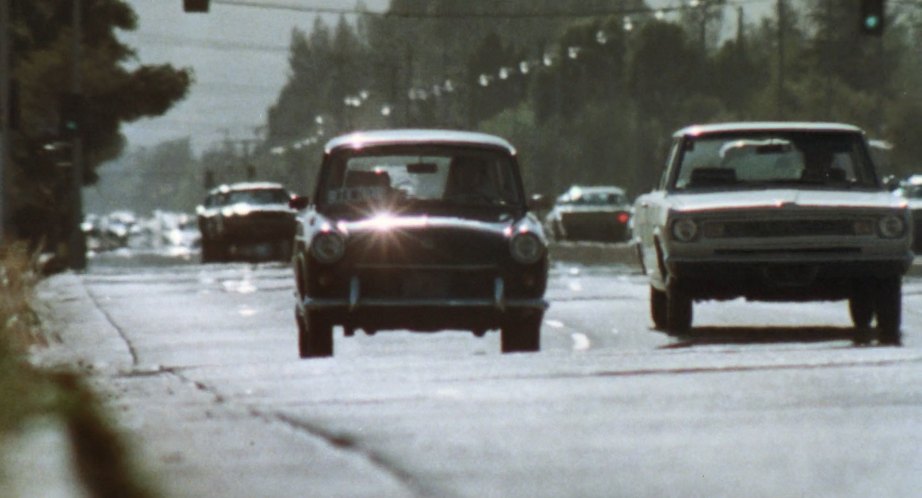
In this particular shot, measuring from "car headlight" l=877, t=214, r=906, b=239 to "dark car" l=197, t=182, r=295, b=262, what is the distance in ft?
91.7

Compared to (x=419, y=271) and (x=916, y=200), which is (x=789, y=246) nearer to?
(x=419, y=271)

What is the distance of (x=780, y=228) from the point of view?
16.9 meters

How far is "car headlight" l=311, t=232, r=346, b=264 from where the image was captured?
606 inches

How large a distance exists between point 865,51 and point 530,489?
111 meters

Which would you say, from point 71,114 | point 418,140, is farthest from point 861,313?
point 71,114

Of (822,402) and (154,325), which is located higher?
(822,402)

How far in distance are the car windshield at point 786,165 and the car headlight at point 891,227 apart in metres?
0.92

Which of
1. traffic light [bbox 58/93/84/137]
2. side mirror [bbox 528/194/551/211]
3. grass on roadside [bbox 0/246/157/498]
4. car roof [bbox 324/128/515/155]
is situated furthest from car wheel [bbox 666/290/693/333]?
traffic light [bbox 58/93/84/137]

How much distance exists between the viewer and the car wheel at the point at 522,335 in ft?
51.8

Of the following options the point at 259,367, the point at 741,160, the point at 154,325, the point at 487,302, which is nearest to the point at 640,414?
the point at 259,367

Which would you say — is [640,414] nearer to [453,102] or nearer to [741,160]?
[741,160]

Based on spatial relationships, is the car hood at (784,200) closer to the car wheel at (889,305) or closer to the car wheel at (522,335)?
the car wheel at (889,305)

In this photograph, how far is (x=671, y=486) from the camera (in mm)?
7875

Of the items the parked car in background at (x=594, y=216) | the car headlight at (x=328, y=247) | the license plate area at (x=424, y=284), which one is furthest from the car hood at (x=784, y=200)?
the parked car in background at (x=594, y=216)
